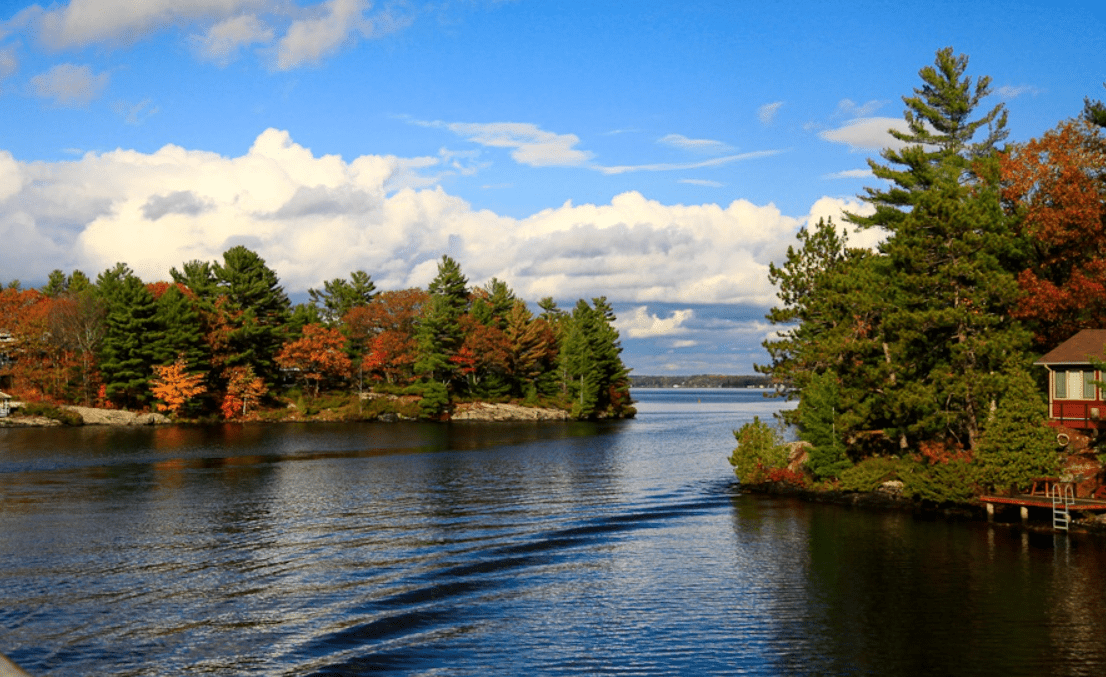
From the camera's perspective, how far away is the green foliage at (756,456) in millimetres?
47812

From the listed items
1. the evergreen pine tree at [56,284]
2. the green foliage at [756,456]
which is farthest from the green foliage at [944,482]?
the evergreen pine tree at [56,284]

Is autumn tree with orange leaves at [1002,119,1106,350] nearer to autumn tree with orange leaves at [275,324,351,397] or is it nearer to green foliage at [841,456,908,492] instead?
green foliage at [841,456,908,492]

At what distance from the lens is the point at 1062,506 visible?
1337 inches

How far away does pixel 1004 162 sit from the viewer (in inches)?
1837

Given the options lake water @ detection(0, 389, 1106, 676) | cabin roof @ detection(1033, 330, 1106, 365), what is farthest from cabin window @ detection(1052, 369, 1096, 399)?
lake water @ detection(0, 389, 1106, 676)

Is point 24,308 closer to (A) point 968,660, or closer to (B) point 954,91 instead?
(B) point 954,91

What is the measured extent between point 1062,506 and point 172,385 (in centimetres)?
9319

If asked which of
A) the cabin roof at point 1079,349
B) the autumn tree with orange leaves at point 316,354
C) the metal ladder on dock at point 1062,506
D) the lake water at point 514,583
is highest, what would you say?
the autumn tree with orange leaves at point 316,354

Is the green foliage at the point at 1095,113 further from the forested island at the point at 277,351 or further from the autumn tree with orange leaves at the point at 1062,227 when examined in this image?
the forested island at the point at 277,351

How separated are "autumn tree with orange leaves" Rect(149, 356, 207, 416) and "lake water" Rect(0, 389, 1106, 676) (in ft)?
165

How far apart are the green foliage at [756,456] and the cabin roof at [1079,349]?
14.6 metres

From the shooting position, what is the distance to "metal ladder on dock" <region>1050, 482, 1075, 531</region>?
33750 millimetres

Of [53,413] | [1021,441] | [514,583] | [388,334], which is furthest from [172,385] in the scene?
[1021,441]

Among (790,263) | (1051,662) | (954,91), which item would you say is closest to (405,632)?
(1051,662)
